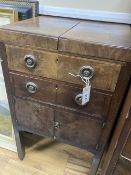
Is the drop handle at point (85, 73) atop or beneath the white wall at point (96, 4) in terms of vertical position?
beneath

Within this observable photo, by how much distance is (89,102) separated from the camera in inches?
30.1

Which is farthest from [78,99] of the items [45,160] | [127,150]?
[45,160]

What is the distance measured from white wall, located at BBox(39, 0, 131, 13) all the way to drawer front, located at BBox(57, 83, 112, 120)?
19.7 inches

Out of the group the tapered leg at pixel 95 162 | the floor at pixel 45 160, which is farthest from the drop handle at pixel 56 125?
the floor at pixel 45 160

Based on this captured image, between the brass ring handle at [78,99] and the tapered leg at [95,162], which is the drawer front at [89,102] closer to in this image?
the brass ring handle at [78,99]

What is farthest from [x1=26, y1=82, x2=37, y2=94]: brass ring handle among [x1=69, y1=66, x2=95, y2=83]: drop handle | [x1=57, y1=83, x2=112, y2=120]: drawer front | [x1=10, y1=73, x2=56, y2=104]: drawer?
[x1=69, y1=66, x2=95, y2=83]: drop handle

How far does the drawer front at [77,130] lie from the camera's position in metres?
0.83

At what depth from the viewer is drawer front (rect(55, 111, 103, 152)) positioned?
83cm

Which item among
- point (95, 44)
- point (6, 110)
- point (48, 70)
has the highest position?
point (95, 44)

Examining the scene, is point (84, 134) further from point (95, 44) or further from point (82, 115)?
point (95, 44)

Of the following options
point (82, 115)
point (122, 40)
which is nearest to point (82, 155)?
point (82, 115)

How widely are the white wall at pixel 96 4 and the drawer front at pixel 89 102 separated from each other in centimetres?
50

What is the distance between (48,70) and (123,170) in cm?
49

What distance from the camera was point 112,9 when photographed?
0.96 metres
